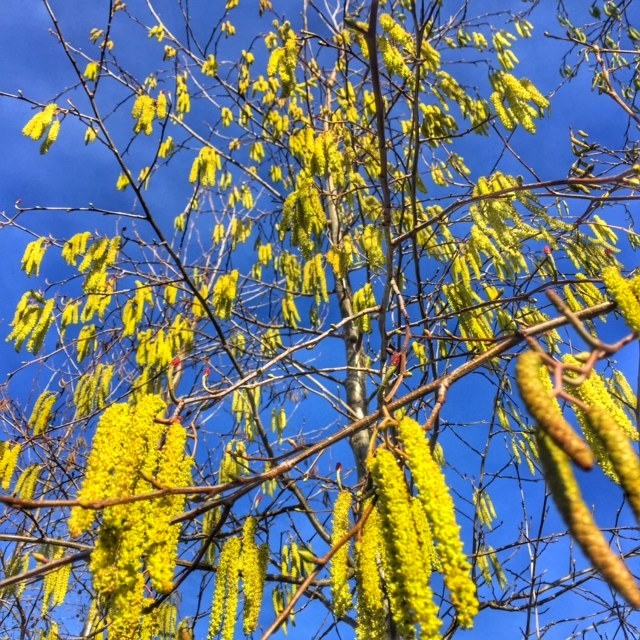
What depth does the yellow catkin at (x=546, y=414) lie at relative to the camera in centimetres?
59

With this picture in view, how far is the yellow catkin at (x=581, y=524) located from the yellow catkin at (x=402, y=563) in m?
0.30

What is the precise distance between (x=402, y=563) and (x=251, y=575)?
0.64 m

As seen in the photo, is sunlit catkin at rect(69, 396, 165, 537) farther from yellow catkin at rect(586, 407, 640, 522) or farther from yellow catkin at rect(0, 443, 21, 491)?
yellow catkin at rect(0, 443, 21, 491)

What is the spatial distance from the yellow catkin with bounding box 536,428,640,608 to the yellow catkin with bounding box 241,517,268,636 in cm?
93

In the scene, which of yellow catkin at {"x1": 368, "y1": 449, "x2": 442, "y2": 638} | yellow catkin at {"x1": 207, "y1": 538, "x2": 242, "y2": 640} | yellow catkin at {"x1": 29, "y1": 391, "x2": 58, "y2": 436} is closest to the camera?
yellow catkin at {"x1": 368, "y1": 449, "x2": 442, "y2": 638}

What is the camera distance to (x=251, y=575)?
136 centimetres

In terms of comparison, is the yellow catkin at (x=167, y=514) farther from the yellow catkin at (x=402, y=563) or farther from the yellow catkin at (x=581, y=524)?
the yellow catkin at (x=581, y=524)

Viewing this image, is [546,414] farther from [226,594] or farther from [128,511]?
[226,594]

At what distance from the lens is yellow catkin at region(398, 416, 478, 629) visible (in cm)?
78

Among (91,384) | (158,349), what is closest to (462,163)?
(158,349)

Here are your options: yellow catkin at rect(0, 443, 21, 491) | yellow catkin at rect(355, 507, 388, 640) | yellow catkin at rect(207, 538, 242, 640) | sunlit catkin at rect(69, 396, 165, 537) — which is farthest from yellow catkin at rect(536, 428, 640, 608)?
yellow catkin at rect(0, 443, 21, 491)

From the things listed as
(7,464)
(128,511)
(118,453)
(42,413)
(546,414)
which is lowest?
(546,414)

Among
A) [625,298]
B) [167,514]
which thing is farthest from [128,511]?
[625,298]

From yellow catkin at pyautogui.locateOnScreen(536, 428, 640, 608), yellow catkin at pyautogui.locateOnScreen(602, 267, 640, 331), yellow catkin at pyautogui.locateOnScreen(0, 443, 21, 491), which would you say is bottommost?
yellow catkin at pyautogui.locateOnScreen(536, 428, 640, 608)
